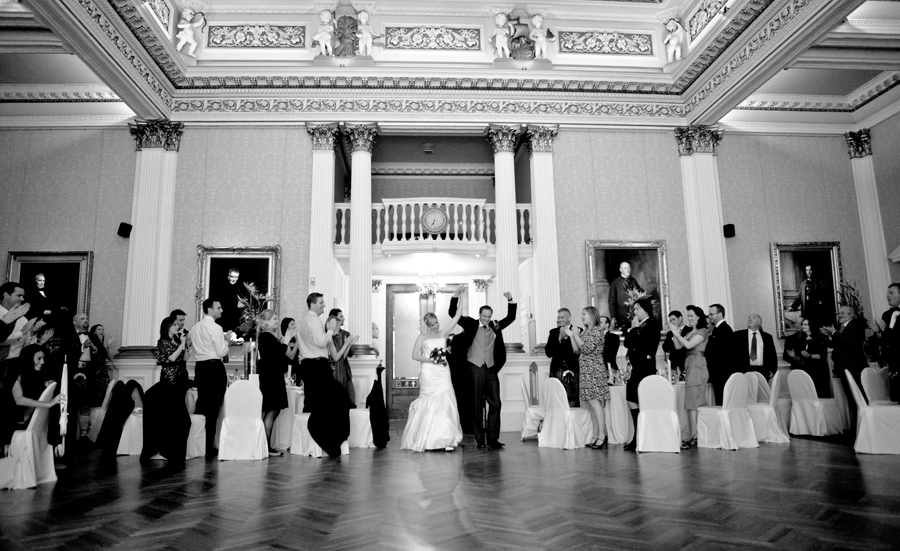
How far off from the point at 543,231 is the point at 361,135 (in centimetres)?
341

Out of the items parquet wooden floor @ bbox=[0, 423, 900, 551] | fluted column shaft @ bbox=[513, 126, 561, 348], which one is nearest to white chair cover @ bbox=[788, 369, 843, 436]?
parquet wooden floor @ bbox=[0, 423, 900, 551]

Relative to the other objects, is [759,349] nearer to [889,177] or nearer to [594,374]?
[594,374]

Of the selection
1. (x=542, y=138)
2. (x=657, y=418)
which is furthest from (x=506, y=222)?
(x=657, y=418)

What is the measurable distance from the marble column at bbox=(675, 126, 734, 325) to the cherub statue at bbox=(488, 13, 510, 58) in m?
3.27

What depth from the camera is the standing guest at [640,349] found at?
6105 mm

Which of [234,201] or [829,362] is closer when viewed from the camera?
[829,362]

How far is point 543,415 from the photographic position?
7094 mm

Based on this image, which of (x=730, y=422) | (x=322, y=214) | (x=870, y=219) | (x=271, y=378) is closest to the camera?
(x=730, y=422)

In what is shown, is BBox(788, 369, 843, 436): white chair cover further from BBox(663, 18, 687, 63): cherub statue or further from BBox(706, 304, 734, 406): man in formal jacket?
BBox(663, 18, 687, 63): cherub statue

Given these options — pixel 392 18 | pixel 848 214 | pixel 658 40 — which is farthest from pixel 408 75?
pixel 848 214

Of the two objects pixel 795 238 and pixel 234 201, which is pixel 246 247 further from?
pixel 795 238

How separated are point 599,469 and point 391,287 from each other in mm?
8321

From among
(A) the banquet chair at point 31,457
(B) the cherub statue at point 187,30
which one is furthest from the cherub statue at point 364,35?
(A) the banquet chair at point 31,457

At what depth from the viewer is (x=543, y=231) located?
32.3ft
